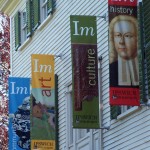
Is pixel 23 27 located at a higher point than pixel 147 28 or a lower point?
higher

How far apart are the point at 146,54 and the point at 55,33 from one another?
817 centimetres

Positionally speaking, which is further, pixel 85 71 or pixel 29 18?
pixel 29 18

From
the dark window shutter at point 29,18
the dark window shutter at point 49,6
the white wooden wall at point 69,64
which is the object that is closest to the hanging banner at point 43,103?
the white wooden wall at point 69,64

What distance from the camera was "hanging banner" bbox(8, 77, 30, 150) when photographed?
91.5 feet

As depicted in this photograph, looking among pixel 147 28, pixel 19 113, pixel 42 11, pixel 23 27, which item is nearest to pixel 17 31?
pixel 23 27

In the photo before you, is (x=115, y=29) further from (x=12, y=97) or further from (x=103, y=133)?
(x=12, y=97)

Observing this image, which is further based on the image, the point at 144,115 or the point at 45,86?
the point at 45,86

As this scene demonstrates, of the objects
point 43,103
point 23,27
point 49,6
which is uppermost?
point 23,27

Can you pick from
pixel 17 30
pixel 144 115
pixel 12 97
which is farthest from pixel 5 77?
pixel 144 115

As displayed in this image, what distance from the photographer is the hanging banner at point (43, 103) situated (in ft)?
84.2

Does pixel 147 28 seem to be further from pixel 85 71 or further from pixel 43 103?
pixel 43 103

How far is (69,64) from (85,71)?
461 cm

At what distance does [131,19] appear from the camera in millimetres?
20562

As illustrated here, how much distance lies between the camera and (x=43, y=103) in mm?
26172
